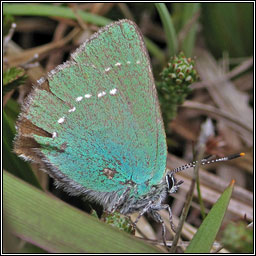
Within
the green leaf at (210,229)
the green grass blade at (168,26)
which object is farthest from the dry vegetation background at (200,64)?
the green leaf at (210,229)

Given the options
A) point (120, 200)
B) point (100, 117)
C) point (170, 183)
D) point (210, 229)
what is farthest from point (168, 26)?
point (210, 229)

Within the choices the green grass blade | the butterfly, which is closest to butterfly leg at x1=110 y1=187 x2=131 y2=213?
the butterfly

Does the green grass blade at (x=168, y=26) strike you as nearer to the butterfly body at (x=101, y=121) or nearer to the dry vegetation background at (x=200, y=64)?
the dry vegetation background at (x=200, y=64)

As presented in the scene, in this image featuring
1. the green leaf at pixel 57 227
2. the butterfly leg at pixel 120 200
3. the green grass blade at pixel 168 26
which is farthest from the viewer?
the green grass blade at pixel 168 26

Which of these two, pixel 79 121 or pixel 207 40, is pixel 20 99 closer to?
pixel 79 121

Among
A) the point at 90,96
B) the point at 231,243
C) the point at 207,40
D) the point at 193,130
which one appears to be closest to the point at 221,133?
the point at 193,130

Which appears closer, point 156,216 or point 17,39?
point 156,216
